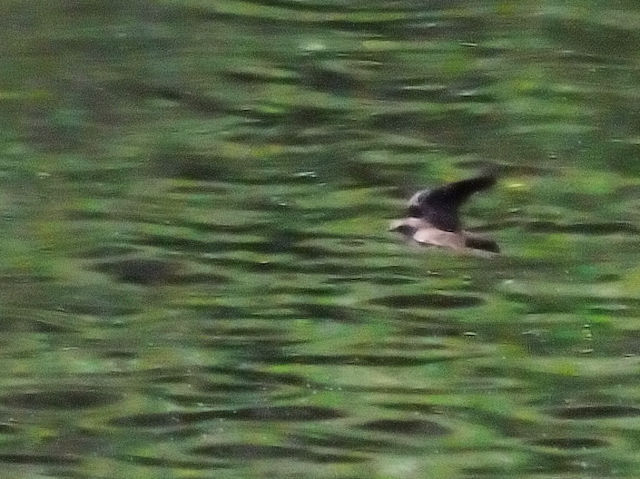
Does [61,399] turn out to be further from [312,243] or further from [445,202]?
[445,202]

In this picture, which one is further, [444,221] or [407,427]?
[444,221]

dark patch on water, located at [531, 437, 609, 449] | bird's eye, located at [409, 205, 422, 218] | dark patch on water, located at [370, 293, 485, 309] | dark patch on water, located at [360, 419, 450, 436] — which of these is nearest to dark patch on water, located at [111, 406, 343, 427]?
dark patch on water, located at [360, 419, 450, 436]

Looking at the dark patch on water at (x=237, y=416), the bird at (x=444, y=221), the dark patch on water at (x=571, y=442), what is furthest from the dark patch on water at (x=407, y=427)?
the bird at (x=444, y=221)

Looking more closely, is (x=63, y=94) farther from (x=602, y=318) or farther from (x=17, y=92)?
(x=602, y=318)

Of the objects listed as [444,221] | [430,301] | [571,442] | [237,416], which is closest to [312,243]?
[444,221]

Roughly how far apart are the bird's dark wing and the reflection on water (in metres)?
0.15

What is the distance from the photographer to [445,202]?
21.2 ft

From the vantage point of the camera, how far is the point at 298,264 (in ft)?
20.9

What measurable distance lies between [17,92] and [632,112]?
3.07 metres

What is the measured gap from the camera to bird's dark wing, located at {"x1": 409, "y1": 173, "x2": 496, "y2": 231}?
21.1ft

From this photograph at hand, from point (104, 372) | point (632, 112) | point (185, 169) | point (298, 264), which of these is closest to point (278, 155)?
point (185, 169)

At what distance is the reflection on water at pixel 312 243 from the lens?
507cm

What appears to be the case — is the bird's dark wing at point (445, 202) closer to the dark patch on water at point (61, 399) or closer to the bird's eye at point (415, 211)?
the bird's eye at point (415, 211)

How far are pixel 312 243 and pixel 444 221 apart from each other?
564mm
